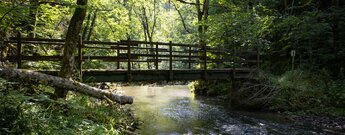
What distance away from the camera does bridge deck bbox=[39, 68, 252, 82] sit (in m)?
11.3

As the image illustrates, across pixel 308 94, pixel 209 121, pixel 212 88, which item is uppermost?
pixel 308 94

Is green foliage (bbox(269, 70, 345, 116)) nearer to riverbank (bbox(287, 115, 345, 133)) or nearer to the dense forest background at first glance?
the dense forest background

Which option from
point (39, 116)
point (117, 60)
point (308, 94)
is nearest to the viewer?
point (39, 116)

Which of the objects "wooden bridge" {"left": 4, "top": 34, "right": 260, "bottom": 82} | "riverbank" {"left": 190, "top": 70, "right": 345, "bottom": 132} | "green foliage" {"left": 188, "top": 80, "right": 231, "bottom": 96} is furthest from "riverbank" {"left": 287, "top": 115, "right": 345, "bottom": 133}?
"green foliage" {"left": 188, "top": 80, "right": 231, "bottom": 96}

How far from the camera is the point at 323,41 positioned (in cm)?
1758

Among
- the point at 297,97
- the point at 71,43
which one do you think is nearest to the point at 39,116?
the point at 71,43

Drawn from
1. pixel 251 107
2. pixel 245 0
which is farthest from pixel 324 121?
pixel 245 0

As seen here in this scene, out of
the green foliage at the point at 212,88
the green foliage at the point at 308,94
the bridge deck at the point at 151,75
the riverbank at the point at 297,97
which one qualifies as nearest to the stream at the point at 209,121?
the riverbank at the point at 297,97

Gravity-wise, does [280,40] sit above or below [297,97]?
above

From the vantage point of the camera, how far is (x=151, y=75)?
13242 mm

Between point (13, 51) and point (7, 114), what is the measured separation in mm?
7343

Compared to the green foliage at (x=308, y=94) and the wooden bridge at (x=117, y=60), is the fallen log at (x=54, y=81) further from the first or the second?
the green foliage at (x=308, y=94)

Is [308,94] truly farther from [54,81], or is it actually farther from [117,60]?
[54,81]

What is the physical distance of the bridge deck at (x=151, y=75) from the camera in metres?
11.3
